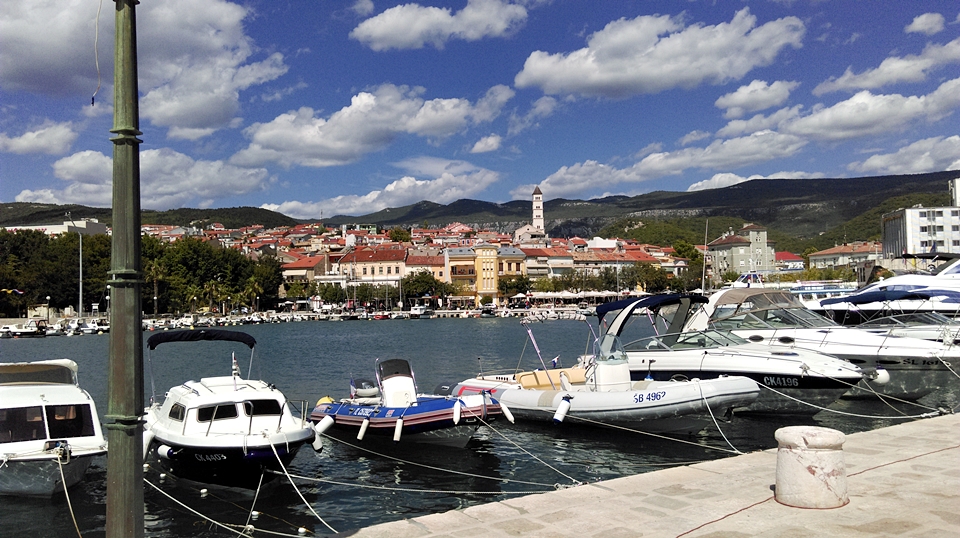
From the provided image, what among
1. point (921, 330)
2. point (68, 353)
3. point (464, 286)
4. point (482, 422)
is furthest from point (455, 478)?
point (464, 286)

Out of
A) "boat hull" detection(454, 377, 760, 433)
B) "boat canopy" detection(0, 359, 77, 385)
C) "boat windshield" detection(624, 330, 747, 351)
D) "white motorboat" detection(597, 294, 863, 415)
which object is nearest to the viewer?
"boat canopy" detection(0, 359, 77, 385)

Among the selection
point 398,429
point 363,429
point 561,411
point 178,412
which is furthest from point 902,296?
point 178,412

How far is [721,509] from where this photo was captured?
7844 mm

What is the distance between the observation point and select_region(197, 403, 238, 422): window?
46.8ft

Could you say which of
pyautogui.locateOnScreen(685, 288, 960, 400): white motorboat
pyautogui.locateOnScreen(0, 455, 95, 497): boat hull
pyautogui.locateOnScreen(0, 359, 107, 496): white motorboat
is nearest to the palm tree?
pyautogui.locateOnScreen(685, 288, 960, 400): white motorboat

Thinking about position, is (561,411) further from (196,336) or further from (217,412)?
(196,336)

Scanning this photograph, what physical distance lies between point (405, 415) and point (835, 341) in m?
13.6

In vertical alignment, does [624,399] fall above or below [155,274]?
below

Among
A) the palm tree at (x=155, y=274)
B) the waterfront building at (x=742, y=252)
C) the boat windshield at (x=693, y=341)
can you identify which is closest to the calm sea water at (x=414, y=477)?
the boat windshield at (x=693, y=341)

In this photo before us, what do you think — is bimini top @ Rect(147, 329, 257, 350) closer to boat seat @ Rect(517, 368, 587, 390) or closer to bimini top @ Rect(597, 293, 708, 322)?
boat seat @ Rect(517, 368, 587, 390)

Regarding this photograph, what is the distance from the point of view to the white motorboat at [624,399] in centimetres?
1688

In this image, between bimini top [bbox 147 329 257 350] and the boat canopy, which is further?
bimini top [bbox 147 329 257 350]

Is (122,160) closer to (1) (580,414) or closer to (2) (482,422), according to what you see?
(2) (482,422)

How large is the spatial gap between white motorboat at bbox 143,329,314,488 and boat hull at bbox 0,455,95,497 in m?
1.58
